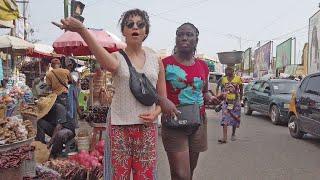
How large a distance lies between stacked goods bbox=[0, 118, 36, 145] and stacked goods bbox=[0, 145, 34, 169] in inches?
5.4

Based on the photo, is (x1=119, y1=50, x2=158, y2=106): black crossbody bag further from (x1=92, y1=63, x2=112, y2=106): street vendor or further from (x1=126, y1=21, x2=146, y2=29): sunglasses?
(x1=92, y1=63, x2=112, y2=106): street vendor

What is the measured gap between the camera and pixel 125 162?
10.2 feet

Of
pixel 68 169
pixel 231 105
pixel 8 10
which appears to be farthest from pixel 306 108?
pixel 8 10

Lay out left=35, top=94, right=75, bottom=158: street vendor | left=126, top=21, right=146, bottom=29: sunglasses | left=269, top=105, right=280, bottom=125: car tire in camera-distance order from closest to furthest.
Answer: left=126, top=21, right=146, bottom=29: sunglasses
left=35, top=94, right=75, bottom=158: street vendor
left=269, top=105, right=280, bottom=125: car tire

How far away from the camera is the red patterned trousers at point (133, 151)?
10.1 feet

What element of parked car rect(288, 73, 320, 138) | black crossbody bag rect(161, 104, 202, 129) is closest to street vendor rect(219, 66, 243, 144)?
parked car rect(288, 73, 320, 138)

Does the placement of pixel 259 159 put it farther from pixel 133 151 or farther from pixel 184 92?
pixel 133 151

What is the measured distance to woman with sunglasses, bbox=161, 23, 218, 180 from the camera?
3.88 meters

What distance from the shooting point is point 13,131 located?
477cm

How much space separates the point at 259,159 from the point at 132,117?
18.3 ft

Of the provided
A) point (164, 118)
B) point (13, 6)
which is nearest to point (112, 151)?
point (164, 118)

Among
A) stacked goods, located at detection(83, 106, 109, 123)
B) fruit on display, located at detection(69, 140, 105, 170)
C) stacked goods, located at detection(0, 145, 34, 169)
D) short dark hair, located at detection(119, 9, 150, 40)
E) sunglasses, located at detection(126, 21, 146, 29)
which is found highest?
short dark hair, located at detection(119, 9, 150, 40)

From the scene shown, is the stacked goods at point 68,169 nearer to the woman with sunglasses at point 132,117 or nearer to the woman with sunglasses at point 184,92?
the woman with sunglasses at point 184,92

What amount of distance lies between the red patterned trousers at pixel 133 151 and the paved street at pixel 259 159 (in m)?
3.48
